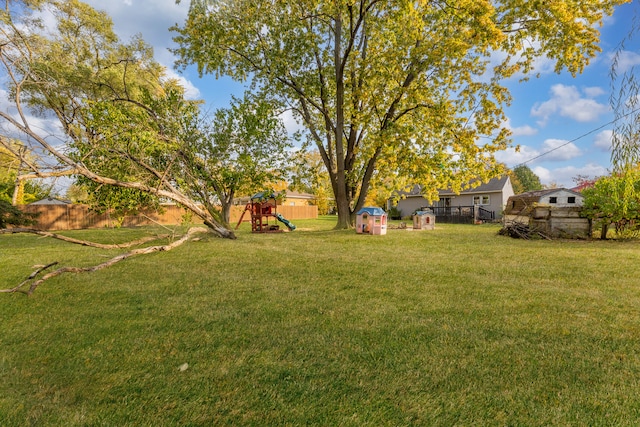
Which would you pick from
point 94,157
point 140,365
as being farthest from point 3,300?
point 94,157

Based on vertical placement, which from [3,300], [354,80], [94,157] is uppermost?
[354,80]

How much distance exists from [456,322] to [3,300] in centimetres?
614

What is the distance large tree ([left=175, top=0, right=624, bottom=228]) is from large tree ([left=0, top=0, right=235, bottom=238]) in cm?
487

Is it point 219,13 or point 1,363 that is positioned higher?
point 219,13

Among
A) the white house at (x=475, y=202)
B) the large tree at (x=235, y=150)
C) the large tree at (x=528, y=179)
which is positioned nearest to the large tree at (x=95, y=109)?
the large tree at (x=235, y=150)

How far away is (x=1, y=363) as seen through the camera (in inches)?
103

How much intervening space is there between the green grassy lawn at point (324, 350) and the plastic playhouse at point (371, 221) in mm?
8146

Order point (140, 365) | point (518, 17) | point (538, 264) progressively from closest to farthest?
point (140, 365)
point (538, 264)
point (518, 17)

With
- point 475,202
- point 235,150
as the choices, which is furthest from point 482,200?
point 235,150

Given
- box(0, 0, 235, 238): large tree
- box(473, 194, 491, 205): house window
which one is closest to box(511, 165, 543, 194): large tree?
box(473, 194, 491, 205): house window

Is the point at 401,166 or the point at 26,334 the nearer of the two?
the point at 26,334

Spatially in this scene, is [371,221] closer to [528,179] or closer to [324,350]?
[324,350]

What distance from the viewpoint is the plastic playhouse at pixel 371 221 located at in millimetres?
13789

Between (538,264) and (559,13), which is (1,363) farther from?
(559,13)
